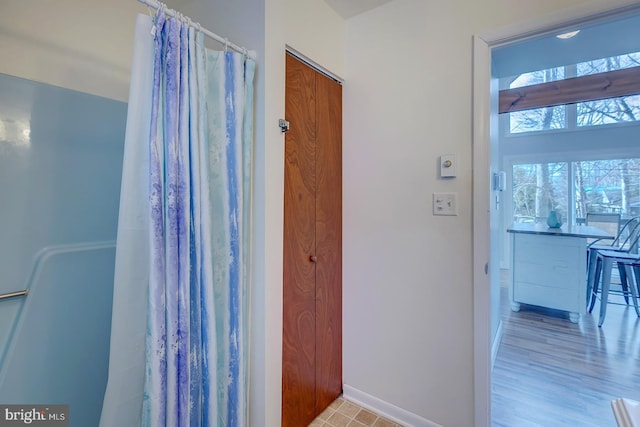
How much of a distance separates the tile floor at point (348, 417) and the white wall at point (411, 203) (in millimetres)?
112

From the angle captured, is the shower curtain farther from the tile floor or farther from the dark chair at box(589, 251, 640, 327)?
the dark chair at box(589, 251, 640, 327)

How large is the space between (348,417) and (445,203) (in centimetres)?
138

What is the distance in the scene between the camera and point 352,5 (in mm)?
1693

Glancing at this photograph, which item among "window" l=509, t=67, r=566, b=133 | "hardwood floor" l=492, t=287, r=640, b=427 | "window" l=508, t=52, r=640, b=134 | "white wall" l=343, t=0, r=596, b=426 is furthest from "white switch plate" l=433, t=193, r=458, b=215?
"window" l=509, t=67, r=566, b=133

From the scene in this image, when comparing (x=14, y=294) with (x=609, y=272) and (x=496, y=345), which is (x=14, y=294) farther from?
(x=609, y=272)

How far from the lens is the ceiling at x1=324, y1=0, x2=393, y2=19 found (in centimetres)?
166

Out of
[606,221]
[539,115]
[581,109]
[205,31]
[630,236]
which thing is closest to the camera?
[205,31]

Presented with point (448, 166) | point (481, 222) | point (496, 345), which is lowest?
point (496, 345)

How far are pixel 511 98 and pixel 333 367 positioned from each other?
373 cm

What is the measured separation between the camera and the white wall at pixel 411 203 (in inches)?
57.9

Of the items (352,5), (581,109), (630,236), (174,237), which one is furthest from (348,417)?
(581,109)

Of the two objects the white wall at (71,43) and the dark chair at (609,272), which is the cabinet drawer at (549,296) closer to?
the dark chair at (609,272)

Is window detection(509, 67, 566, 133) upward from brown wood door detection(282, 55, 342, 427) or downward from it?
upward

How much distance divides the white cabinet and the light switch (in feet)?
7.74
